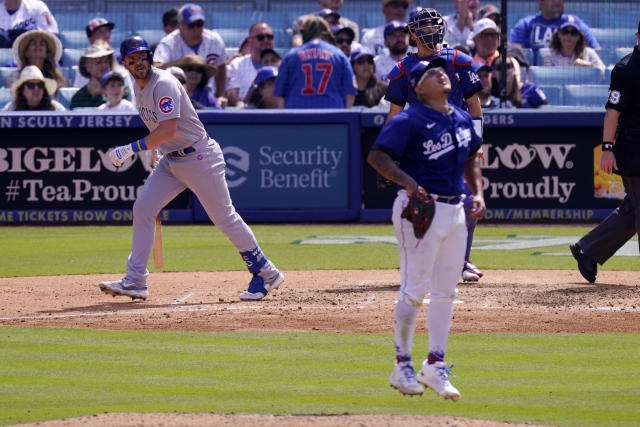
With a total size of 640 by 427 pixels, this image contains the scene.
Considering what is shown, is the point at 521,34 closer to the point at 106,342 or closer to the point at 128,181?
the point at 128,181

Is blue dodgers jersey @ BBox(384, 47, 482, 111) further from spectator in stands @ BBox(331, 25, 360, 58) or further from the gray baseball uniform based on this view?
spectator in stands @ BBox(331, 25, 360, 58)

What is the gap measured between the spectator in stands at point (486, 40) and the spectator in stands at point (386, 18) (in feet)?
5.70

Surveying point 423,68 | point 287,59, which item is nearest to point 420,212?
point 423,68

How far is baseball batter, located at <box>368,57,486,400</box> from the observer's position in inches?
242

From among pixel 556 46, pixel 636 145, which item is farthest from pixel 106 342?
pixel 556 46

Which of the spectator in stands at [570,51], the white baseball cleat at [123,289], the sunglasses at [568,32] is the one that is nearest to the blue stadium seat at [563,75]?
the spectator in stands at [570,51]

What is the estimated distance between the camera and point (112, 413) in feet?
18.8

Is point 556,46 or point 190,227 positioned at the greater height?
point 556,46

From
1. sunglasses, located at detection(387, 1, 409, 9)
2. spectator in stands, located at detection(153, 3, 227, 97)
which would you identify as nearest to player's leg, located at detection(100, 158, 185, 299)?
spectator in stands, located at detection(153, 3, 227, 97)

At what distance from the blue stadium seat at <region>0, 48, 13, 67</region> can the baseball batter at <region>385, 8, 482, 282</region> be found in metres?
10.5

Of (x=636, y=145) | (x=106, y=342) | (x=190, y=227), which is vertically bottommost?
(x=190, y=227)

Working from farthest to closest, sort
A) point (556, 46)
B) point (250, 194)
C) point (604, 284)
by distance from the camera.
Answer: point (556, 46), point (250, 194), point (604, 284)

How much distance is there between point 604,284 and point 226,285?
327 cm

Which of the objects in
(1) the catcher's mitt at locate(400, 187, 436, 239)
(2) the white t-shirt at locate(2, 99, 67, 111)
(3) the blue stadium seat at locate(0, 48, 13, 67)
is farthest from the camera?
(3) the blue stadium seat at locate(0, 48, 13, 67)
